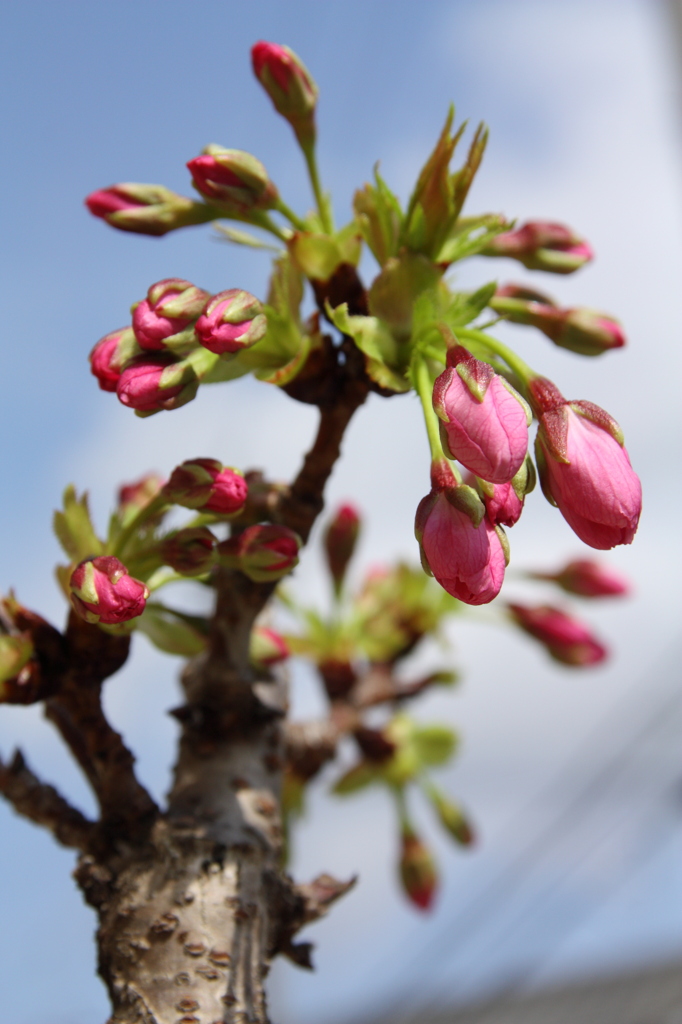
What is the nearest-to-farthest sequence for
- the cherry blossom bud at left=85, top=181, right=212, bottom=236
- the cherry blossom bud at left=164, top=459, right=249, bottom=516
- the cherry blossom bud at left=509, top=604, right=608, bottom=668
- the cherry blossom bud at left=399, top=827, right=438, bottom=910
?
1. the cherry blossom bud at left=164, top=459, right=249, bottom=516
2. the cherry blossom bud at left=85, top=181, right=212, bottom=236
3. the cherry blossom bud at left=509, top=604, right=608, bottom=668
4. the cherry blossom bud at left=399, top=827, right=438, bottom=910

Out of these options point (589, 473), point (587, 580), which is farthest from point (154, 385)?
point (587, 580)

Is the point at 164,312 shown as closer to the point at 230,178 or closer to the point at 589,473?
the point at 230,178

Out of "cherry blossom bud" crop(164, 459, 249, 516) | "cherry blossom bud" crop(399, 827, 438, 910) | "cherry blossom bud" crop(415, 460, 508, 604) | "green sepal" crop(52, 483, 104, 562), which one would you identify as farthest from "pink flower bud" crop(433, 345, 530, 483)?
"cherry blossom bud" crop(399, 827, 438, 910)

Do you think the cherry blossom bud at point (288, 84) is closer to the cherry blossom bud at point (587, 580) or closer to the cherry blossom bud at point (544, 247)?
the cherry blossom bud at point (544, 247)

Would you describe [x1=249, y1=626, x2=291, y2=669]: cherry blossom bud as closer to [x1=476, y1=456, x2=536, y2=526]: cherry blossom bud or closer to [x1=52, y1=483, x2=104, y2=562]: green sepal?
[x1=52, y1=483, x2=104, y2=562]: green sepal

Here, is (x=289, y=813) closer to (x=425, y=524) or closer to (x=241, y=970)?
(x=241, y=970)

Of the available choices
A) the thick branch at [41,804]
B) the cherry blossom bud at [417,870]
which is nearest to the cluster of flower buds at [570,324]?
the thick branch at [41,804]
